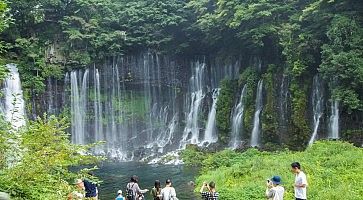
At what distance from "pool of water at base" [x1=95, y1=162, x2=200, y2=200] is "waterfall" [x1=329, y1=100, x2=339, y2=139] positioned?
830 centimetres

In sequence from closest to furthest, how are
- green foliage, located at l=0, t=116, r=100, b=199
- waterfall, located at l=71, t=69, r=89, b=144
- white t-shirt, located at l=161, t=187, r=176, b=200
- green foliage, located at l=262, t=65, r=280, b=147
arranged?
green foliage, located at l=0, t=116, r=100, b=199 < white t-shirt, located at l=161, t=187, r=176, b=200 < green foliage, located at l=262, t=65, r=280, b=147 < waterfall, located at l=71, t=69, r=89, b=144

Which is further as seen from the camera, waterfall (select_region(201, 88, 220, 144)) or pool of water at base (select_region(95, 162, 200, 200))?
waterfall (select_region(201, 88, 220, 144))

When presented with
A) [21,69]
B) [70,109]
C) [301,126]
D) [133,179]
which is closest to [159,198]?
[133,179]

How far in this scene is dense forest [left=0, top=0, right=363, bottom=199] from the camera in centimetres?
2589

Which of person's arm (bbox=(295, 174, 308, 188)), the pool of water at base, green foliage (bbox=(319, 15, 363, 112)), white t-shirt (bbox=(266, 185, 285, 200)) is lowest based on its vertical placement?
the pool of water at base

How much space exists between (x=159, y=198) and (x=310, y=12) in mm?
19806

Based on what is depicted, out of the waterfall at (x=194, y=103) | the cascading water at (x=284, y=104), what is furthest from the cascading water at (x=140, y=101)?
the cascading water at (x=284, y=104)

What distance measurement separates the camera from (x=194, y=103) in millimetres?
39125

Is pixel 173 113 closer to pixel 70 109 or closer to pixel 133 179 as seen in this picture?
pixel 70 109

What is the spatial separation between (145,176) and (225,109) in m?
11.8

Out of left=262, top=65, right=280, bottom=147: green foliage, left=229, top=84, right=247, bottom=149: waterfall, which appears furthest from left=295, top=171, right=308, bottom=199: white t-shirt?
left=229, top=84, right=247, bottom=149: waterfall

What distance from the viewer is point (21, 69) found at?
34406 mm

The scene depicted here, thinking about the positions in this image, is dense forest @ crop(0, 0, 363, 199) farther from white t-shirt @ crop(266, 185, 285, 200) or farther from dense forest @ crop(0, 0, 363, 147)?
white t-shirt @ crop(266, 185, 285, 200)

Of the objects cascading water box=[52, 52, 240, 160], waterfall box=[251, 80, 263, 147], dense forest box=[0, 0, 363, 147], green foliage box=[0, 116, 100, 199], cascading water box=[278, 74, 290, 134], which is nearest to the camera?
green foliage box=[0, 116, 100, 199]
